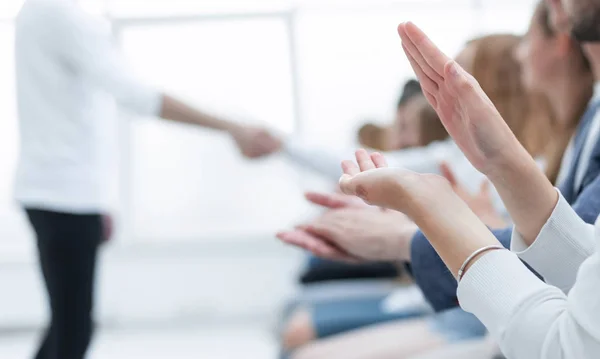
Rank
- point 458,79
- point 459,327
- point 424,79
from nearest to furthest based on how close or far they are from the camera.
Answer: point 458,79 → point 424,79 → point 459,327

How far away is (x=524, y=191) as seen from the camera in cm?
87

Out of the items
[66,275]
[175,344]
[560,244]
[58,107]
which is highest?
[58,107]

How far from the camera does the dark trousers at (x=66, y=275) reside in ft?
6.82

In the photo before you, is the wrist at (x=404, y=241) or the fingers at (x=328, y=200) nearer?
the wrist at (x=404, y=241)

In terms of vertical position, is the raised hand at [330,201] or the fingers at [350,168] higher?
the fingers at [350,168]

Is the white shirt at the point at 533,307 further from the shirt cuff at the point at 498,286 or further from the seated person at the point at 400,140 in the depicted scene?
the seated person at the point at 400,140

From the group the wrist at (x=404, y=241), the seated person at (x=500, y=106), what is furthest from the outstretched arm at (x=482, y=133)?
the seated person at (x=500, y=106)

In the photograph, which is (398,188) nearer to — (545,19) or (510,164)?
(510,164)

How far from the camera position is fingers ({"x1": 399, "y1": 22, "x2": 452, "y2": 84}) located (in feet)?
2.75

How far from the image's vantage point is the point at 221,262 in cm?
525

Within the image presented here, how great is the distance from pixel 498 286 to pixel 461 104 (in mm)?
193

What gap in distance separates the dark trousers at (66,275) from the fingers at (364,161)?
1267mm

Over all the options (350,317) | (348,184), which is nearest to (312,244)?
(348,184)

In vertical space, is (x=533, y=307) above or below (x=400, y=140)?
above
